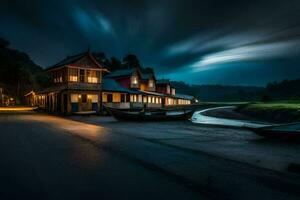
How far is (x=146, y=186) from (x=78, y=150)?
4802 mm

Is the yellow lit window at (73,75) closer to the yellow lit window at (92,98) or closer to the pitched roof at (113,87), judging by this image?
the yellow lit window at (92,98)

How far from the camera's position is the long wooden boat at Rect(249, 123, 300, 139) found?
1189 cm

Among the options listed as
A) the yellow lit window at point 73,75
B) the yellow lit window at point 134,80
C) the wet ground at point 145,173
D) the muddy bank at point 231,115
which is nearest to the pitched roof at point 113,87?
the yellow lit window at point 134,80

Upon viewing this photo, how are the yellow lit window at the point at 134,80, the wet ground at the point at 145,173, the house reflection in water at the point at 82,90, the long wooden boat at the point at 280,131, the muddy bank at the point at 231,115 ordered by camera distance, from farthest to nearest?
the yellow lit window at the point at 134,80 → the muddy bank at the point at 231,115 → the house reflection in water at the point at 82,90 → the long wooden boat at the point at 280,131 → the wet ground at the point at 145,173

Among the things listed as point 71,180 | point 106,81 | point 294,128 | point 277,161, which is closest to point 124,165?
point 71,180

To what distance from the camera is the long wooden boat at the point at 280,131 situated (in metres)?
11.9

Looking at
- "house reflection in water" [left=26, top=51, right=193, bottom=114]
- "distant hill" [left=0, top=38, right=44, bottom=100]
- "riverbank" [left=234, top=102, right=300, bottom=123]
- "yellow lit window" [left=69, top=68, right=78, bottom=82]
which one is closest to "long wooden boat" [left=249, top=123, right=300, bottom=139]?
"riverbank" [left=234, top=102, right=300, bottom=123]

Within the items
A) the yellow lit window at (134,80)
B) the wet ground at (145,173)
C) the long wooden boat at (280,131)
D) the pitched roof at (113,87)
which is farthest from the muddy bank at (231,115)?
the wet ground at (145,173)

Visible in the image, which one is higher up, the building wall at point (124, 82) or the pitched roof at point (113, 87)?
the building wall at point (124, 82)

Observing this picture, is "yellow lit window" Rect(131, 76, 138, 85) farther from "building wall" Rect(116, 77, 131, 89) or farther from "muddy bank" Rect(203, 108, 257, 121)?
"muddy bank" Rect(203, 108, 257, 121)


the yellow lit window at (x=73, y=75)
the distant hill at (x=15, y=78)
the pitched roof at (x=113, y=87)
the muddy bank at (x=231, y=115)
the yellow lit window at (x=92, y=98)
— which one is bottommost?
the muddy bank at (x=231, y=115)

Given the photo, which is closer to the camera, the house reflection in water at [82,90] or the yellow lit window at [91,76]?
the house reflection in water at [82,90]

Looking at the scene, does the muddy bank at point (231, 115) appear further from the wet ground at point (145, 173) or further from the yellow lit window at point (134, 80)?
the wet ground at point (145, 173)

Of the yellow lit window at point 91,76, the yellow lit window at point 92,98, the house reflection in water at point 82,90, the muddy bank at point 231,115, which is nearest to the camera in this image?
the house reflection in water at point 82,90
